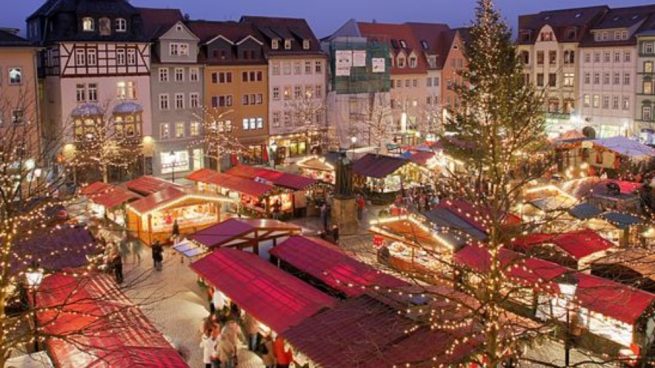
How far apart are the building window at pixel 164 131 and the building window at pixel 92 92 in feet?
15.0

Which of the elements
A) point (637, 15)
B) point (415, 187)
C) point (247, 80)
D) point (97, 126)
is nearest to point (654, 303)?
point (415, 187)

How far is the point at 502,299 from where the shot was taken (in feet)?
33.2

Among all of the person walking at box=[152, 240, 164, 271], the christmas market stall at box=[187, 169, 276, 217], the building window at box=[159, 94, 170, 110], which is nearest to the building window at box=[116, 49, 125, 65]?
the building window at box=[159, 94, 170, 110]

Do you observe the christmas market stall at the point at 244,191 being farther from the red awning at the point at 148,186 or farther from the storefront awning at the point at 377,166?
the storefront awning at the point at 377,166

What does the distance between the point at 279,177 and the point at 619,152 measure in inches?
712

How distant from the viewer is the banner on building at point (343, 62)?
54.8 metres

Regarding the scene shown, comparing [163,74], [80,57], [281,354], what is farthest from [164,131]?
[281,354]

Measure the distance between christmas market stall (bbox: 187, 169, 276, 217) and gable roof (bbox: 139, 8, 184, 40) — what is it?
1308cm

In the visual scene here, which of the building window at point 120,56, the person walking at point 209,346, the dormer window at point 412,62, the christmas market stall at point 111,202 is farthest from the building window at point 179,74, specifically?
the person walking at point 209,346

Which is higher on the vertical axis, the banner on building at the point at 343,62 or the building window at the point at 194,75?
the banner on building at the point at 343,62

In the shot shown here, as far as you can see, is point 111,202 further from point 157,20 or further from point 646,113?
point 646,113

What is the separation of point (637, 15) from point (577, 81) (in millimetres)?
6841

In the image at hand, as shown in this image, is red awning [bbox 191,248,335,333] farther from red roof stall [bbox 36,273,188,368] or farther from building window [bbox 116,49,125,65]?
building window [bbox 116,49,125,65]

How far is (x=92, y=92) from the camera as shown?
4178cm
